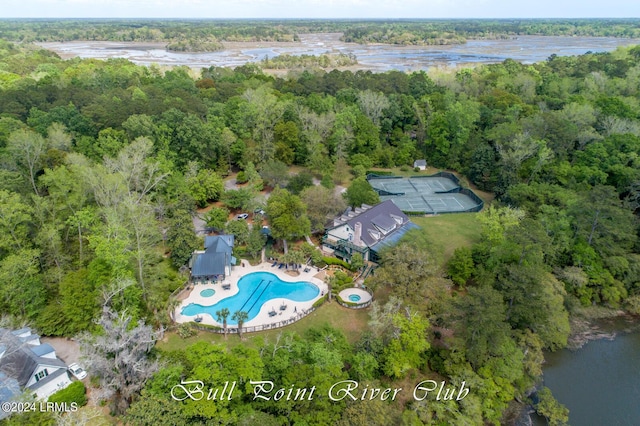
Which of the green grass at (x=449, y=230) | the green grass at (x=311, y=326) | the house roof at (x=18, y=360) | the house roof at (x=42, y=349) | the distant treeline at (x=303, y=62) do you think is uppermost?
the distant treeline at (x=303, y=62)

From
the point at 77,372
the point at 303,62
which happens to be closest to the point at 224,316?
the point at 77,372

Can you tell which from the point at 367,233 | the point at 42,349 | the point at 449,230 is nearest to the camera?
the point at 42,349

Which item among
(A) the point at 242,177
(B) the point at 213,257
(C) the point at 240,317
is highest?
(A) the point at 242,177

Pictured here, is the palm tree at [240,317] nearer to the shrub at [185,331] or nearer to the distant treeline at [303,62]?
the shrub at [185,331]

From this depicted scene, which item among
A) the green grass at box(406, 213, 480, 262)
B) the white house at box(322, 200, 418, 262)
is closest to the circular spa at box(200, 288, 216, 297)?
the white house at box(322, 200, 418, 262)

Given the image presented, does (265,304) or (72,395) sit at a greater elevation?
(72,395)

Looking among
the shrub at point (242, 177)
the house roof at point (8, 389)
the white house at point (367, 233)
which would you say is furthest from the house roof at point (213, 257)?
the shrub at point (242, 177)

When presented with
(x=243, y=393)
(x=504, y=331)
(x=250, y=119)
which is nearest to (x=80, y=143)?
(x=250, y=119)

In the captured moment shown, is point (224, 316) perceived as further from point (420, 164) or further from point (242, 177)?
point (420, 164)
